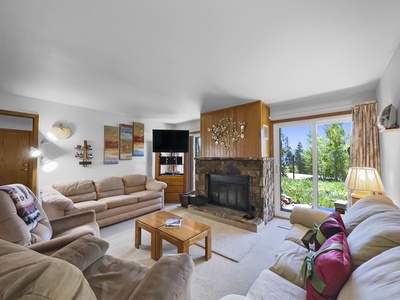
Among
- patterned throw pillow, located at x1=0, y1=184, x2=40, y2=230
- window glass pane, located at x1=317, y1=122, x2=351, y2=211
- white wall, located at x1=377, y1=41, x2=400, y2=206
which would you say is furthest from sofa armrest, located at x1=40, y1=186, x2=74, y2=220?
window glass pane, located at x1=317, y1=122, x2=351, y2=211

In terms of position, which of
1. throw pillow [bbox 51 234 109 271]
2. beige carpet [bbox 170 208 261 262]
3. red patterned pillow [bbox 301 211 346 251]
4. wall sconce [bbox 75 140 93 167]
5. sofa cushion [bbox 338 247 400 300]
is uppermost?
wall sconce [bbox 75 140 93 167]

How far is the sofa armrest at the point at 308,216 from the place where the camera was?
2.07 meters

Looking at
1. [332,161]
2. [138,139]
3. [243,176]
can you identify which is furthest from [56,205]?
[332,161]

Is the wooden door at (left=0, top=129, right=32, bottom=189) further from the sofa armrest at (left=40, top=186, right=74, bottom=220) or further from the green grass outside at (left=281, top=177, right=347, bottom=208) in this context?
the green grass outside at (left=281, top=177, right=347, bottom=208)

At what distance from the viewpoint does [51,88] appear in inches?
111

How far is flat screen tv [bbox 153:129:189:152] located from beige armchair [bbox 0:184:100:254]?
8.96 feet

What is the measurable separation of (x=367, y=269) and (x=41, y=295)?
49.9 inches

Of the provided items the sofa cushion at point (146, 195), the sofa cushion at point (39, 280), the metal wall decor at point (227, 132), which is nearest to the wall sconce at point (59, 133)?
the sofa cushion at point (146, 195)

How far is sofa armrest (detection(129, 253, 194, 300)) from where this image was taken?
88cm

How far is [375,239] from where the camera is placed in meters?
0.96

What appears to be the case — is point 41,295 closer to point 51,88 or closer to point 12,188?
point 12,188

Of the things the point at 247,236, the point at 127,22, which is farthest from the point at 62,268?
the point at 247,236

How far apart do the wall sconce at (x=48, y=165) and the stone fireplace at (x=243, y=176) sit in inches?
120

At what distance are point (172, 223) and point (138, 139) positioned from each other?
3.29 meters
